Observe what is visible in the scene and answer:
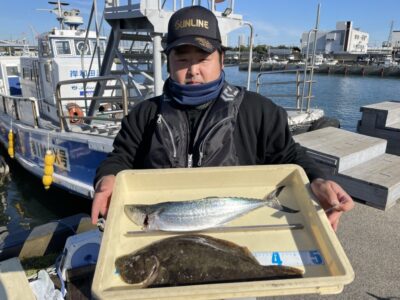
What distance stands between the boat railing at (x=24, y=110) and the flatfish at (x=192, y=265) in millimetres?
7025

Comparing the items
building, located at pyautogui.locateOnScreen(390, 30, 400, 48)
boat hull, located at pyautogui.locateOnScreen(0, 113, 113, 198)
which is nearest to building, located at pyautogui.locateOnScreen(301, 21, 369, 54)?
building, located at pyautogui.locateOnScreen(390, 30, 400, 48)

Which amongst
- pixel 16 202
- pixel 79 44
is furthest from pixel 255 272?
pixel 79 44

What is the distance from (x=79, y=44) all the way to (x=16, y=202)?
5.14 meters

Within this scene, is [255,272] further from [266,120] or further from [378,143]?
[378,143]

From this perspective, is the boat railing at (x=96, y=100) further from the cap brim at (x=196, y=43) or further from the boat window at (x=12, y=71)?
the boat window at (x=12, y=71)

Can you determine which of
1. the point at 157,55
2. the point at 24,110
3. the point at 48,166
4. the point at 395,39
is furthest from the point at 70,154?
the point at 395,39

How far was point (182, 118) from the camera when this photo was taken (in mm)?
2053

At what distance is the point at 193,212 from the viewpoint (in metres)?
1.63

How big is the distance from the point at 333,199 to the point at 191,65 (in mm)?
1114

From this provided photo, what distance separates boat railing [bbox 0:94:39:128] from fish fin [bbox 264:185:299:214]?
6981 mm

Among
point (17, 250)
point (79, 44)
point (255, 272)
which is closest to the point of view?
point (255, 272)

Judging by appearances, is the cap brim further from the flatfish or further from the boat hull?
the boat hull

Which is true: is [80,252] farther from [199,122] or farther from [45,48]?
[45,48]

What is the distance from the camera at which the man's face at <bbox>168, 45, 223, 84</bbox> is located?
1.94m
